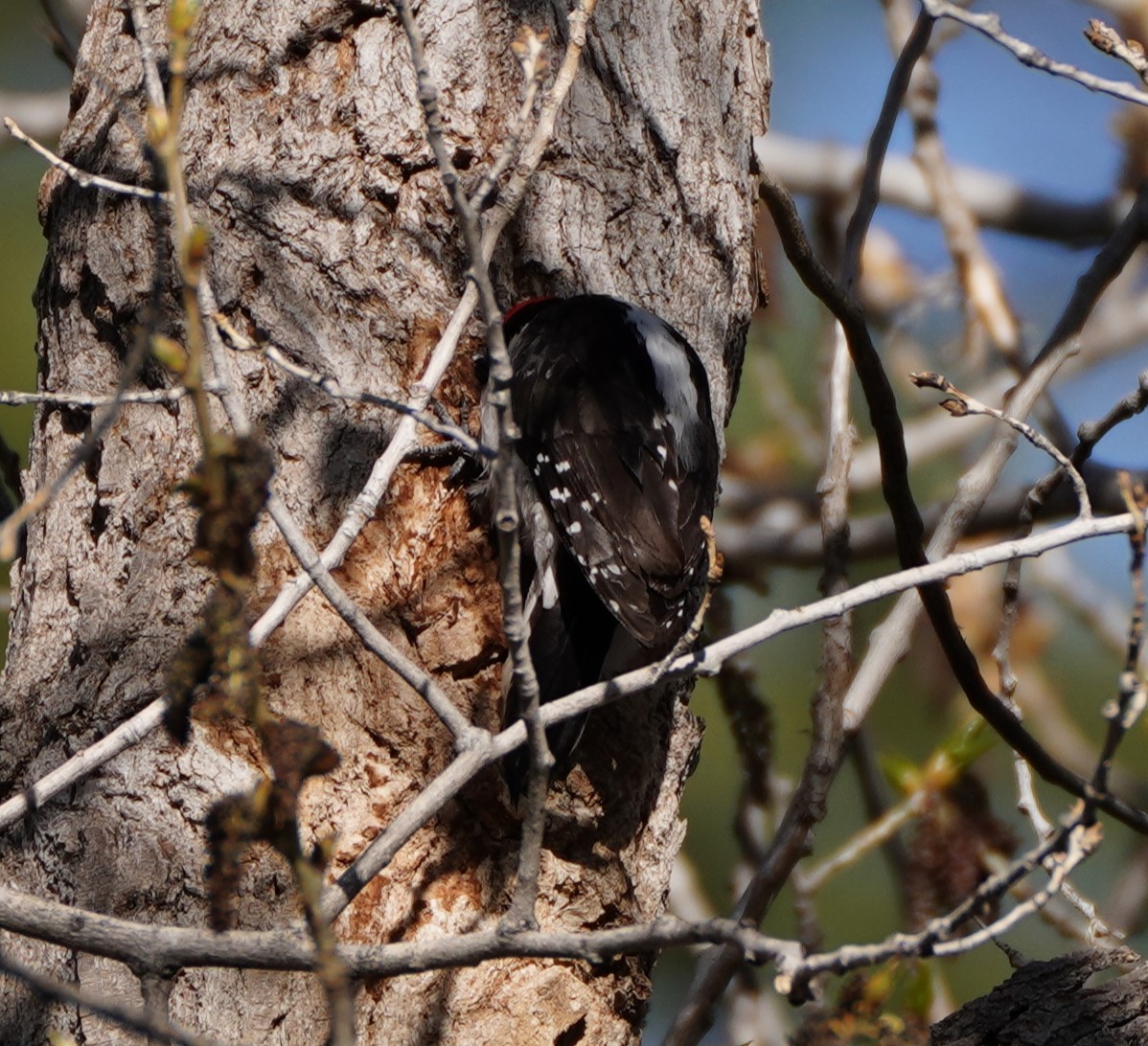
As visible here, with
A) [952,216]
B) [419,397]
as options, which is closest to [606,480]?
[419,397]

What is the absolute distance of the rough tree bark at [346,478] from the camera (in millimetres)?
1972

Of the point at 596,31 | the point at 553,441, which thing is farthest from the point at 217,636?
the point at 596,31

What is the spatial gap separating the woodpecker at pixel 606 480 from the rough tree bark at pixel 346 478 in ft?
0.25

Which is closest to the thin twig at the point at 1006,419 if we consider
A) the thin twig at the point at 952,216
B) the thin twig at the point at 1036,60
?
the thin twig at the point at 1036,60

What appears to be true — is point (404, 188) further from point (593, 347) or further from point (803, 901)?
point (803, 901)

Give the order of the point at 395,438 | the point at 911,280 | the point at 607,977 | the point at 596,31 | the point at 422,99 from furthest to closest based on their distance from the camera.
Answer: the point at 911,280 → the point at 596,31 → the point at 607,977 → the point at 395,438 → the point at 422,99

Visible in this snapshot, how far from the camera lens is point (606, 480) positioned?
8.09 ft

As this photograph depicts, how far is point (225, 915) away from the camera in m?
1.17

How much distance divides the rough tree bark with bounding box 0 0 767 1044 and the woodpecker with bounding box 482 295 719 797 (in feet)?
0.25

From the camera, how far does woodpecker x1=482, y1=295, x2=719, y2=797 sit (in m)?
2.32

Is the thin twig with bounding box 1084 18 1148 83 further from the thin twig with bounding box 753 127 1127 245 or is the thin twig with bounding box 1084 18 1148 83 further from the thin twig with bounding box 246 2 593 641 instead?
the thin twig with bounding box 753 127 1127 245

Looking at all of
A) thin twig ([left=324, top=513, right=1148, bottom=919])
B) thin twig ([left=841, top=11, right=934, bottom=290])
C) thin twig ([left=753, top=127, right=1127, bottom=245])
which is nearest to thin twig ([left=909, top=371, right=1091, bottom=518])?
thin twig ([left=324, top=513, right=1148, bottom=919])

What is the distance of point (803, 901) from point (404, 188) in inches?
61.3

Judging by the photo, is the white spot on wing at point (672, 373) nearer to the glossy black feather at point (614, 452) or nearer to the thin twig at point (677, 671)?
the glossy black feather at point (614, 452)
